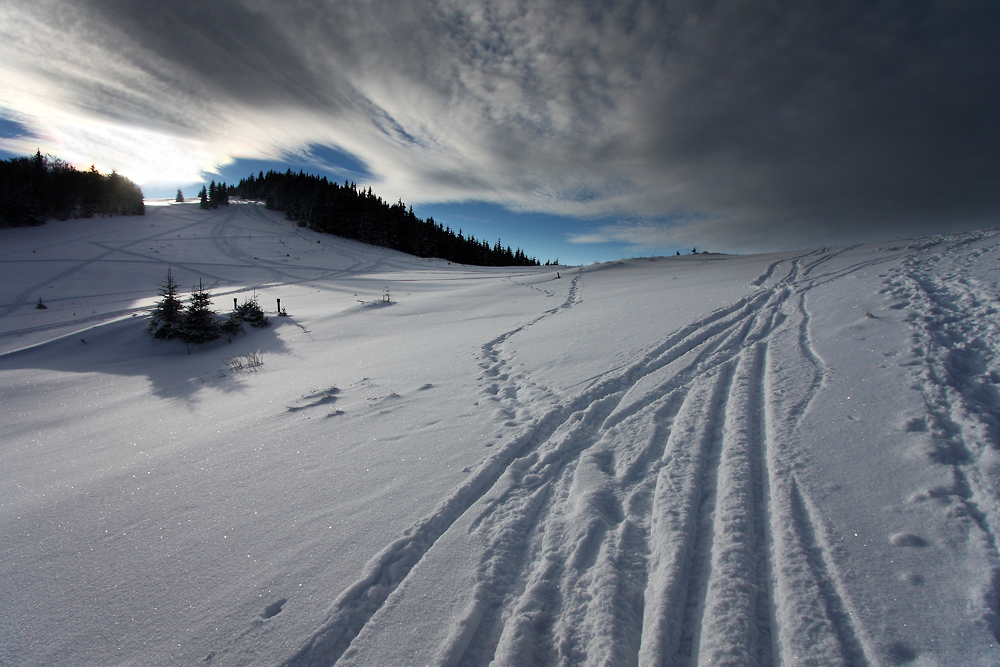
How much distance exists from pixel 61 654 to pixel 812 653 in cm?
388

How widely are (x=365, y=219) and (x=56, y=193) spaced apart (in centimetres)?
3500

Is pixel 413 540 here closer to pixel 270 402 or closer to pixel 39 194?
pixel 270 402

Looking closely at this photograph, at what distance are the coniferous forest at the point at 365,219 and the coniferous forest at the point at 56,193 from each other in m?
19.0

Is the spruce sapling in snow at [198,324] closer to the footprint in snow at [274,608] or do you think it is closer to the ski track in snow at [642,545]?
the ski track in snow at [642,545]

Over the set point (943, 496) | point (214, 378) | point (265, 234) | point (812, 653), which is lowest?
→ point (214, 378)

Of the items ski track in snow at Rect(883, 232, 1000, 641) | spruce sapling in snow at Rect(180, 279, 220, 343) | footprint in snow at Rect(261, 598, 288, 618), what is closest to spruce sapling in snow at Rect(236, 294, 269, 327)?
Answer: spruce sapling in snow at Rect(180, 279, 220, 343)

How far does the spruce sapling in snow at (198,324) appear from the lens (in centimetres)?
1064

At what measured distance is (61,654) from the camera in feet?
6.42

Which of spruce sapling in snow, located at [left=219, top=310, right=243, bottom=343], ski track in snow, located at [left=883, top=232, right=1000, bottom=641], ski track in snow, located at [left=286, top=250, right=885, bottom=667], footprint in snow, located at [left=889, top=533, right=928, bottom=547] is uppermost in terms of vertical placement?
ski track in snow, located at [left=883, top=232, right=1000, bottom=641]

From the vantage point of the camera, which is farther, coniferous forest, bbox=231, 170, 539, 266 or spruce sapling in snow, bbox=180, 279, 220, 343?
coniferous forest, bbox=231, 170, 539, 266

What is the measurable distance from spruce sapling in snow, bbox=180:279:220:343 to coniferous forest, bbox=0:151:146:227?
49.6 metres

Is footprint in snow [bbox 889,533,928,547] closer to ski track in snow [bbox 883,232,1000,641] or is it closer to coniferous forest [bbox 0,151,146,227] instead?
ski track in snow [bbox 883,232,1000,641]

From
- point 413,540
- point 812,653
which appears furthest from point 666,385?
point 413,540

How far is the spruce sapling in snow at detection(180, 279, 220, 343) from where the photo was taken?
419 inches
